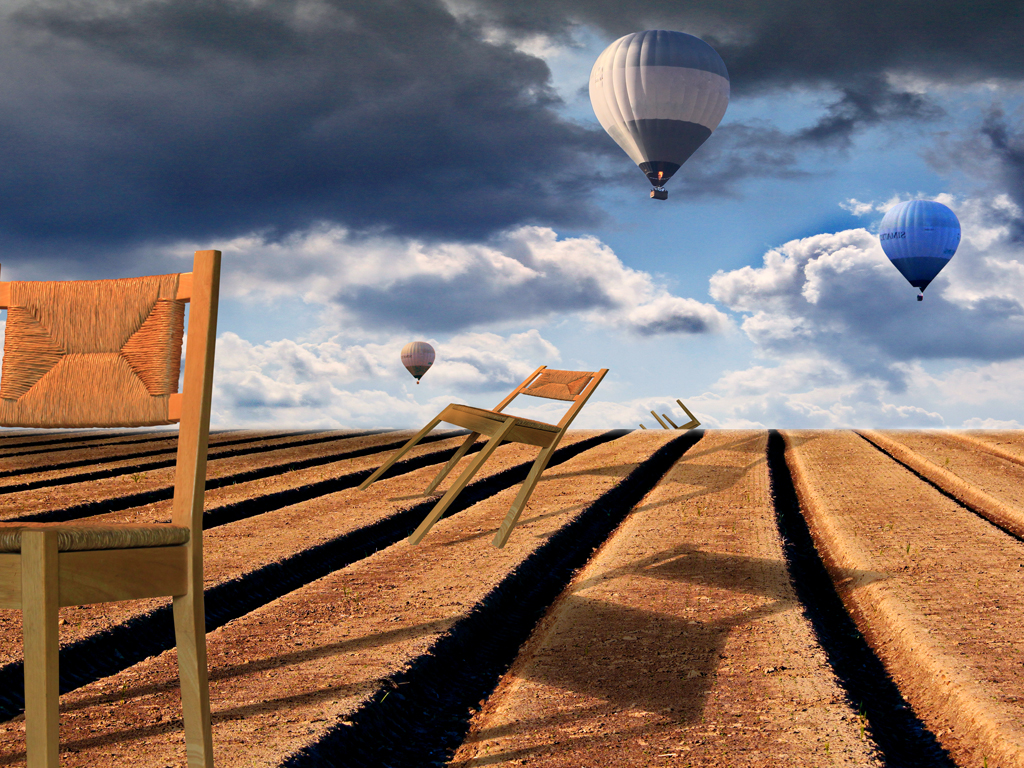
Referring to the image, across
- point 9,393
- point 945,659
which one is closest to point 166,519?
point 9,393

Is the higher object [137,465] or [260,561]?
[137,465]

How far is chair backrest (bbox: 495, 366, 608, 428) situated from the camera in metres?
5.75

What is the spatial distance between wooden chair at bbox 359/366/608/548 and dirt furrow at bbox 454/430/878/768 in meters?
0.65

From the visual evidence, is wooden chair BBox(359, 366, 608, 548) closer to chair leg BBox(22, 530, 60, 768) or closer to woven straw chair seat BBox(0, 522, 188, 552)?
woven straw chair seat BBox(0, 522, 188, 552)

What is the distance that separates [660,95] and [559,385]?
12187 mm

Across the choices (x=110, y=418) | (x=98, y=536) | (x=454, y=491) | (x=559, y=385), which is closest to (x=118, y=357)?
(x=110, y=418)

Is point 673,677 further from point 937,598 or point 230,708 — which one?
point 937,598

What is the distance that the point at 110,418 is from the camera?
2166mm

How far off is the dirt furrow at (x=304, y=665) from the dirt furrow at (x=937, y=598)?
166 centimetres

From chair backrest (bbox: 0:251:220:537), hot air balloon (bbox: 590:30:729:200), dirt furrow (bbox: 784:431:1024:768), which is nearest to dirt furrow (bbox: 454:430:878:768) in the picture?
dirt furrow (bbox: 784:431:1024:768)

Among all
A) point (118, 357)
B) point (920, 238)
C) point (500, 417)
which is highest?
point (920, 238)

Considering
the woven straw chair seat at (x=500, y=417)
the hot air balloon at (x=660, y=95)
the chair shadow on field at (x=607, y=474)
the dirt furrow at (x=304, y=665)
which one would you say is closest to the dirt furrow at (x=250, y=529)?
the dirt furrow at (x=304, y=665)

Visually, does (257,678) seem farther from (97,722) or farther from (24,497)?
(24,497)

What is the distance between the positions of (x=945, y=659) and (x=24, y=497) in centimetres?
600
